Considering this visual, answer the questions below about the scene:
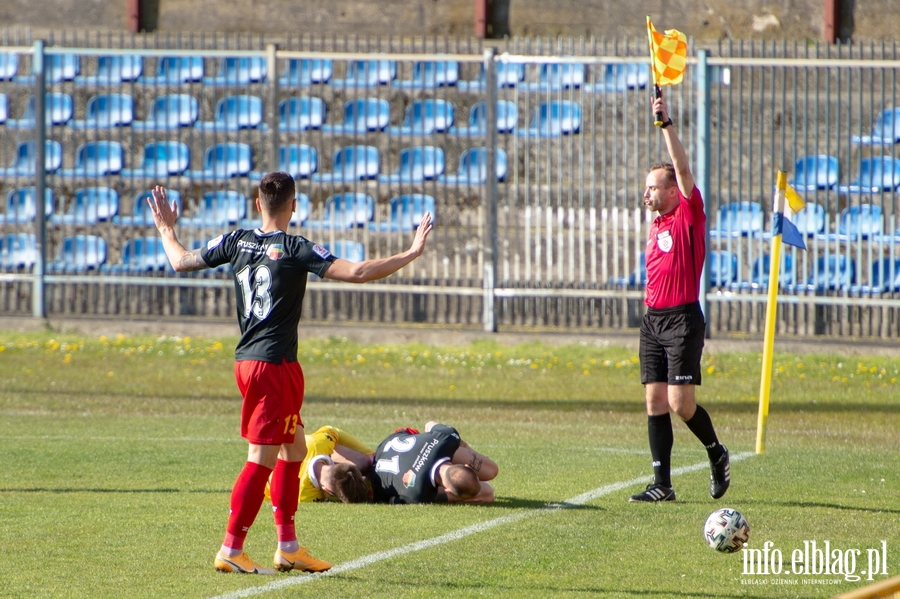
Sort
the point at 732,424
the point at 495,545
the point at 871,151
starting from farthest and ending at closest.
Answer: the point at 871,151 < the point at 732,424 < the point at 495,545

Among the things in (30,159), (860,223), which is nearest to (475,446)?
(860,223)

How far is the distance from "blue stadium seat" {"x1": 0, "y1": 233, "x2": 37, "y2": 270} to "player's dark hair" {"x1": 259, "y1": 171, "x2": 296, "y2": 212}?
14562 mm

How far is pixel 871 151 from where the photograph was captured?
688 inches

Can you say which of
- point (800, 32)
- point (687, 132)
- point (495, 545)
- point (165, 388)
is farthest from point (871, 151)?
point (495, 545)

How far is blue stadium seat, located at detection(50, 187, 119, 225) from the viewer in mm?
20156

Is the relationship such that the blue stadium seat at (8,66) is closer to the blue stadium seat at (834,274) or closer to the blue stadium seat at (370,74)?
the blue stadium seat at (370,74)

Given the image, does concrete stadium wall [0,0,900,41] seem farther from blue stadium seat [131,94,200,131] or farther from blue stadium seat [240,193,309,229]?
blue stadium seat [240,193,309,229]

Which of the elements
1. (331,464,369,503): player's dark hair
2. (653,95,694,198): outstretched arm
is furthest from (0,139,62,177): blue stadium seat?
(653,95,694,198): outstretched arm

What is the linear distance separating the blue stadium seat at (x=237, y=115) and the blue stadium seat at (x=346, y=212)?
1622mm

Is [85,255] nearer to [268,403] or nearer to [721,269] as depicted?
[721,269]

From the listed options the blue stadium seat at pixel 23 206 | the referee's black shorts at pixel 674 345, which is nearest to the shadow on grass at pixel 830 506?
the referee's black shorts at pixel 674 345

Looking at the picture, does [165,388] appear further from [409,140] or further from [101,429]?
[409,140]

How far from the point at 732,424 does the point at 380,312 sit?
766 cm

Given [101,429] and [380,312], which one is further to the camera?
[380,312]
